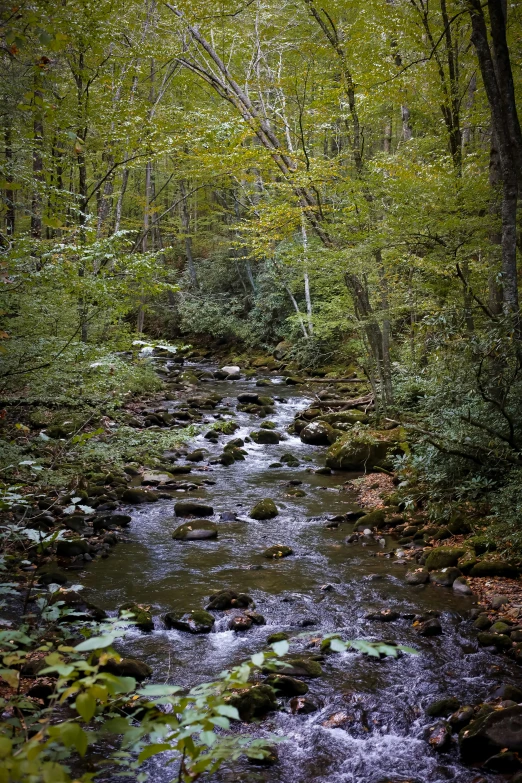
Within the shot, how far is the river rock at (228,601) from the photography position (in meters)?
6.09

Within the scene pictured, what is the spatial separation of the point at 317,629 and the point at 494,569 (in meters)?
2.44

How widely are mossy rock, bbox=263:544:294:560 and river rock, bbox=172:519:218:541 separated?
106 centimetres

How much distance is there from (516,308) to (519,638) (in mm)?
3806

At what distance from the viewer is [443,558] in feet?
22.7

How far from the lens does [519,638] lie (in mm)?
5094

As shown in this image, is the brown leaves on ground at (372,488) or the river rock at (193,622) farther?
the brown leaves on ground at (372,488)

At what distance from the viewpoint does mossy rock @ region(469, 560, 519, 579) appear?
6.26 metres

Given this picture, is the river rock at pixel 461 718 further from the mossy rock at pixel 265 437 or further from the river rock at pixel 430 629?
the mossy rock at pixel 265 437

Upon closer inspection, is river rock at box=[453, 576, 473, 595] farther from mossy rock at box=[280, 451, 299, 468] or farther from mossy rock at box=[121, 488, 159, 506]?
mossy rock at box=[280, 451, 299, 468]

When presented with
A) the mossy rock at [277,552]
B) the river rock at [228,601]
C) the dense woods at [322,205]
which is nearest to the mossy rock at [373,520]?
the dense woods at [322,205]

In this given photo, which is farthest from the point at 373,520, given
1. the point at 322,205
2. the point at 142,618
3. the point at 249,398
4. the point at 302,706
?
the point at 249,398

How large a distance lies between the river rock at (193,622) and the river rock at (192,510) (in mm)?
3460

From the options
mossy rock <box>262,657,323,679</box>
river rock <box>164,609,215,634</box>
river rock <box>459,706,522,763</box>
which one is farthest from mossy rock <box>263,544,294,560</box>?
river rock <box>459,706,522,763</box>

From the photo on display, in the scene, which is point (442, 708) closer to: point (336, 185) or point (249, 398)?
point (336, 185)
